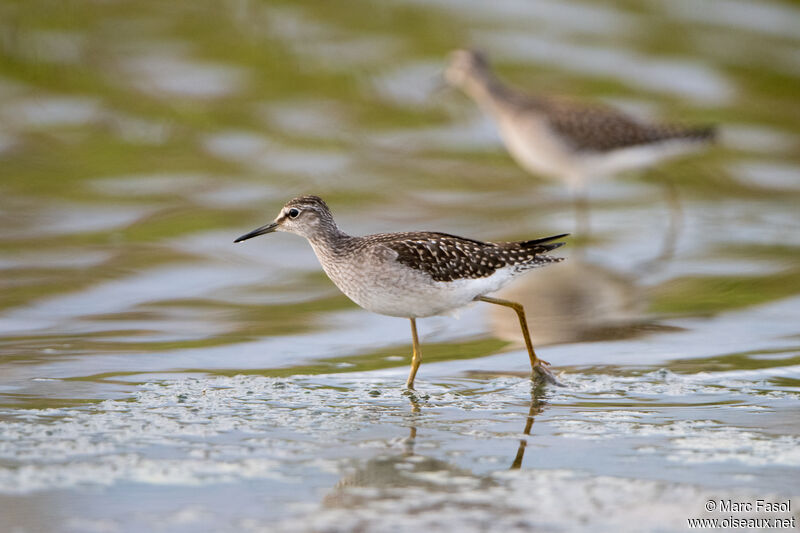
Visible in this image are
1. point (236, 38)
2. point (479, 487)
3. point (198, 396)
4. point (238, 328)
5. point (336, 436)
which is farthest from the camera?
point (236, 38)

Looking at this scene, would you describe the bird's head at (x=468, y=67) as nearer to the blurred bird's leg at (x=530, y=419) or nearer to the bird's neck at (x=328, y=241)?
the bird's neck at (x=328, y=241)

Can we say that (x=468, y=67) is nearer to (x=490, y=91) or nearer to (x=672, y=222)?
(x=490, y=91)

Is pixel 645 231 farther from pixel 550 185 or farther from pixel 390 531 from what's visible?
pixel 390 531

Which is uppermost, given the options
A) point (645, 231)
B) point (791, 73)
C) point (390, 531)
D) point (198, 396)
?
point (791, 73)

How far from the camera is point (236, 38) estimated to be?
19094 millimetres

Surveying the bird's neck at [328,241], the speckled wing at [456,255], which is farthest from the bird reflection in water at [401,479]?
the bird's neck at [328,241]

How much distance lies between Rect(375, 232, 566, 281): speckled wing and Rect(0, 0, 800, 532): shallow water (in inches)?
29.7

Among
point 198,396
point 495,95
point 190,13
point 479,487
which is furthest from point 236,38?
point 479,487

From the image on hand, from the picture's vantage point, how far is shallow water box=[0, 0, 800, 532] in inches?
238

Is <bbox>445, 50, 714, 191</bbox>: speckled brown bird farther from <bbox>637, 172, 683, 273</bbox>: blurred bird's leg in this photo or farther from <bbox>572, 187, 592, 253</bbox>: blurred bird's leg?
<bbox>637, 172, 683, 273</bbox>: blurred bird's leg

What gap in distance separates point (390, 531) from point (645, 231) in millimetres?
8991

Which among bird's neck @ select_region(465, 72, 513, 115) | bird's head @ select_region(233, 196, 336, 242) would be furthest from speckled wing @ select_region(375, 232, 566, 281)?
bird's neck @ select_region(465, 72, 513, 115)

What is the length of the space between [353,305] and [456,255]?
2.45 m

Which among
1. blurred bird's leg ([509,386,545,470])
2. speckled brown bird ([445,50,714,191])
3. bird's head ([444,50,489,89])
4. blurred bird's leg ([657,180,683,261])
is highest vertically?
bird's head ([444,50,489,89])
